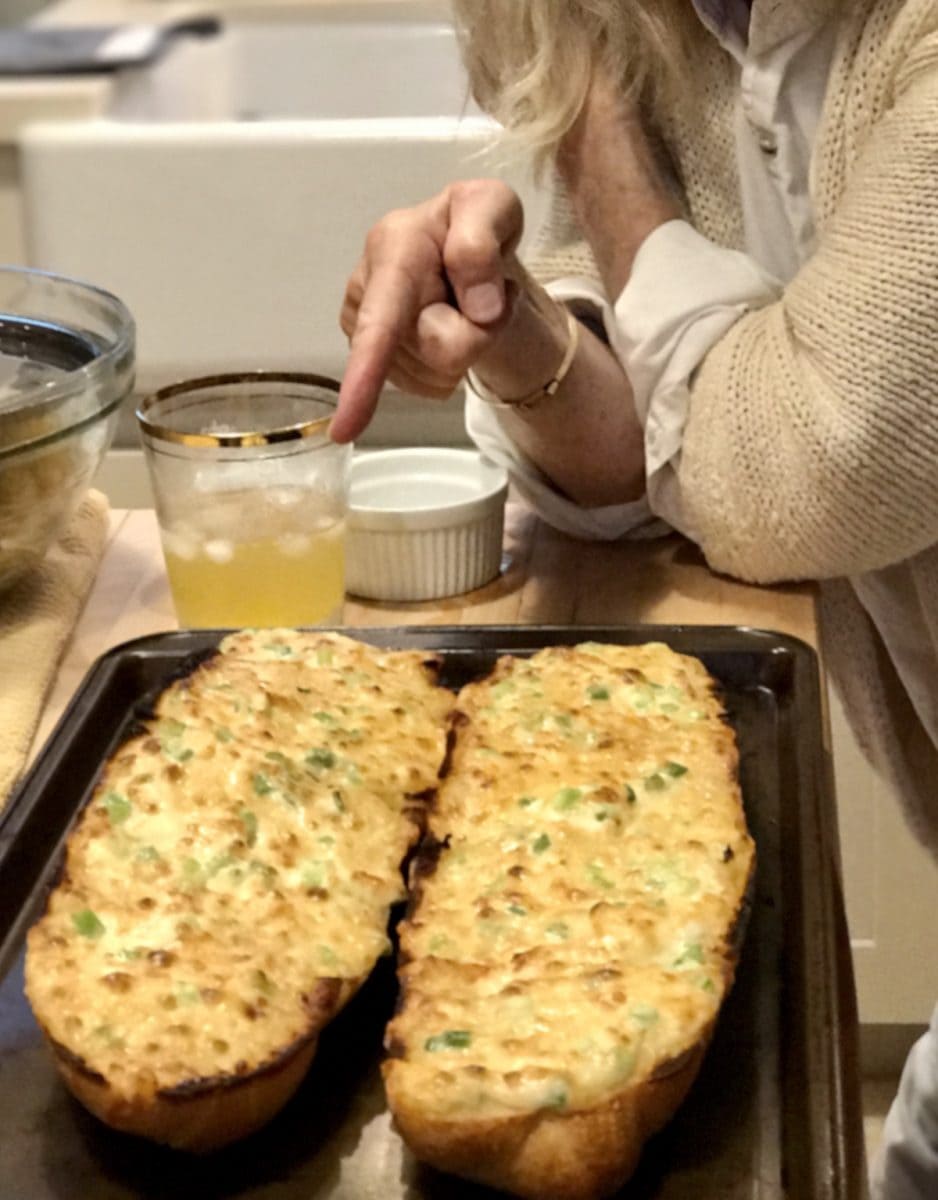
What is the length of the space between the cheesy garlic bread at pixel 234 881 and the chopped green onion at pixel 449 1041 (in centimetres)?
5

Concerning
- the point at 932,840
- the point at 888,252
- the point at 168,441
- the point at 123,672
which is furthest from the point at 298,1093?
the point at 932,840

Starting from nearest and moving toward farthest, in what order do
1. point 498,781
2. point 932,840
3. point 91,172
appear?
point 498,781, point 932,840, point 91,172

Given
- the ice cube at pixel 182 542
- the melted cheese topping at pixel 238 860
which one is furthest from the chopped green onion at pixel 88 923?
the ice cube at pixel 182 542

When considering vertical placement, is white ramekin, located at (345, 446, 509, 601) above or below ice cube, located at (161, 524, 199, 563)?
below

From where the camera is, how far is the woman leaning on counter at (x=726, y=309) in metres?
0.84

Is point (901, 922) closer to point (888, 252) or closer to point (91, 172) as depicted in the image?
point (888, 252)

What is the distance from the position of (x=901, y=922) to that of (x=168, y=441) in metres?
1.10

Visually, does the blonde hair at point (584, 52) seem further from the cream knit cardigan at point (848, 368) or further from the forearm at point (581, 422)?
the forearm at point (581, 422)

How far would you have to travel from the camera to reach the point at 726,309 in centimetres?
95

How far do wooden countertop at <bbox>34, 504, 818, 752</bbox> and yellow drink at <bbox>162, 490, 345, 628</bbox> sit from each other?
0.14ft

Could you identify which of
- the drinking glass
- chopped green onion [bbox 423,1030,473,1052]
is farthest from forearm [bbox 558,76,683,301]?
chopped green onion [bbox 423,1030,473,1052]

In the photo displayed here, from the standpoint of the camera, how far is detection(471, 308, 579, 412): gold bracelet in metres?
1.02

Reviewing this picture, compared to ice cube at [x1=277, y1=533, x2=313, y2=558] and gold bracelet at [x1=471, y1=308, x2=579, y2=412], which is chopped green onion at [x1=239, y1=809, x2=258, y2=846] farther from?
gold bracelet at [x1=471, y1=308, x2=579, y2=412]

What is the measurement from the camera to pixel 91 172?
5.13 ft
